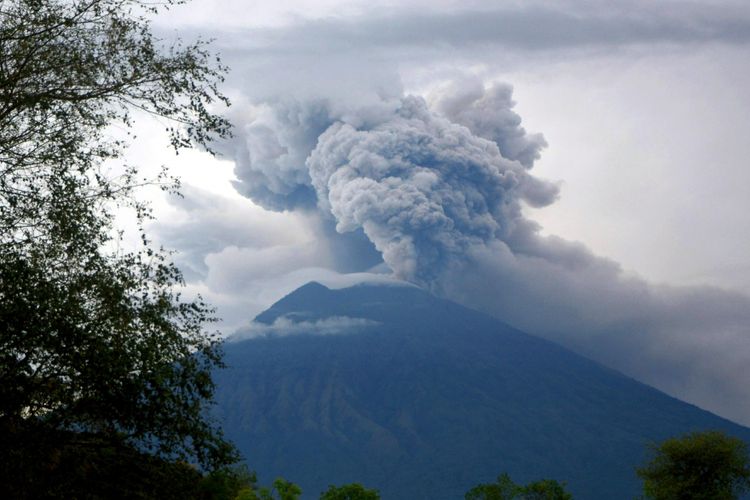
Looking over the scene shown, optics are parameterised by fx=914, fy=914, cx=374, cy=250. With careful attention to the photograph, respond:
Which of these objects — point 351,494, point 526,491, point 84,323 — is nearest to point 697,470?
point 526,491

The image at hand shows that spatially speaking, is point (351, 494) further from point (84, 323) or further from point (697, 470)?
point (84, 323)

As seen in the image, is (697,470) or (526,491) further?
(526,491)

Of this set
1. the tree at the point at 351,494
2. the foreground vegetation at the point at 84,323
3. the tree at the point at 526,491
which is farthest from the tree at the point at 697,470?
the foreground vegetation at the point at 84,323

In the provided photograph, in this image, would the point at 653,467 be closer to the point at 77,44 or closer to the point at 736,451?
the point at 736,451

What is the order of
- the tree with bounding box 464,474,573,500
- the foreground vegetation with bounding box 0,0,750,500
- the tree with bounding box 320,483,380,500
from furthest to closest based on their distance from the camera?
the tree with bounding box 320,483,380,500, the tree with bounding box 464,474,573,500, the foreground vegetation with bounding box 0,0,750,500

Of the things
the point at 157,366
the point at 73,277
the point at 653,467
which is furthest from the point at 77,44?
the point at 653,467

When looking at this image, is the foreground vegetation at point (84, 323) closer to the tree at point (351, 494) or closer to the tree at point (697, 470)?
the tree at point (697, 470)

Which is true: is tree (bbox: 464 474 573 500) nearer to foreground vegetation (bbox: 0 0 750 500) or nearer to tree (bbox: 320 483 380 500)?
tree (bbox: 320 483 380 500)

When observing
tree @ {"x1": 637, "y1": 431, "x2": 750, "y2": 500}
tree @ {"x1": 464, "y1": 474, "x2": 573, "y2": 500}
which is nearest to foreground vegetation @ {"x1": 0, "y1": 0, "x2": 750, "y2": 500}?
tree @ {"x1": 637, "y1": 431, "x2": 750, "y2": 500}

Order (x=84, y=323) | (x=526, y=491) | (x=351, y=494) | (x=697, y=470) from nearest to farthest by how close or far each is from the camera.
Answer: (x=84, y=323) → (x=697, y=470) → (x=526, y=491) → (x=351, y=494)
